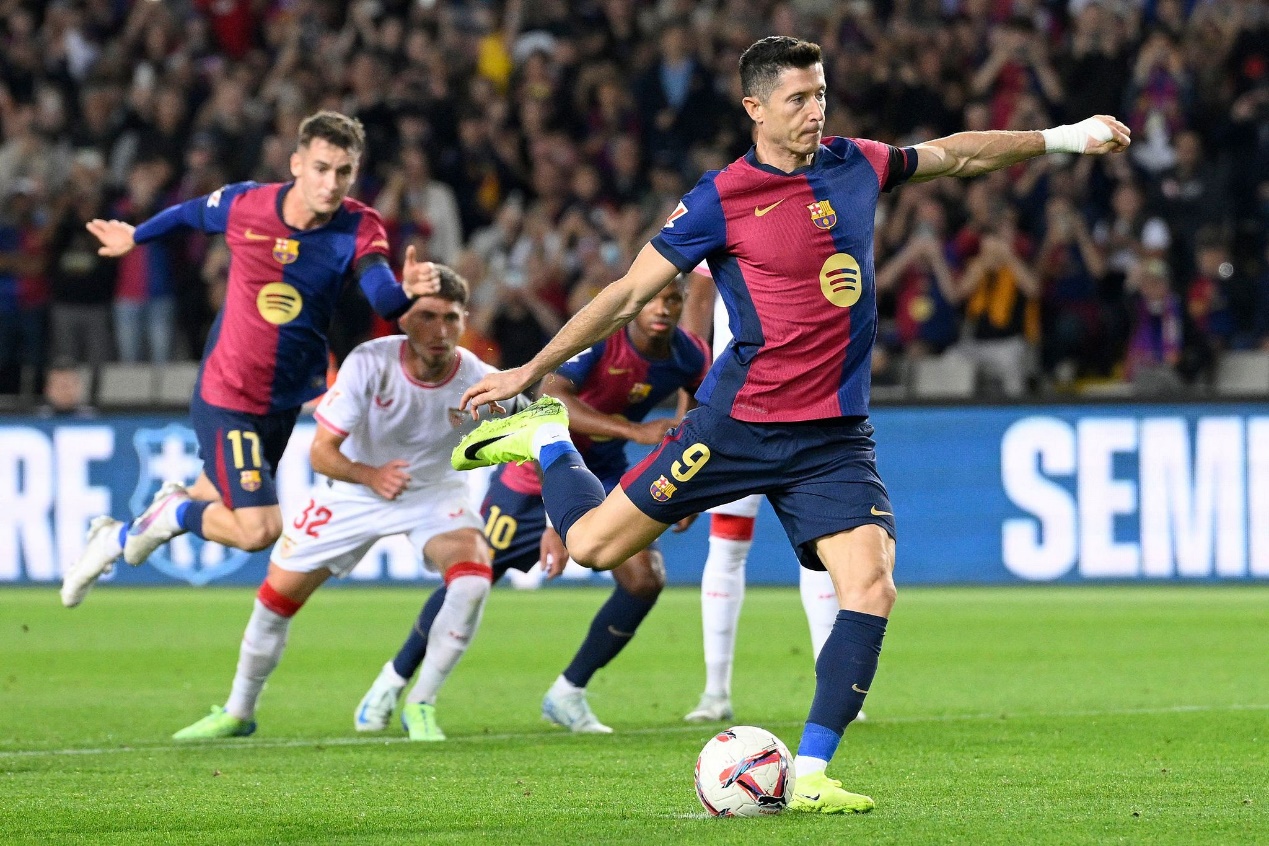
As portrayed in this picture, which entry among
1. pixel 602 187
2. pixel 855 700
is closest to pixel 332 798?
pixel 855 700

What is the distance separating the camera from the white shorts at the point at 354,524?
8.65 metres

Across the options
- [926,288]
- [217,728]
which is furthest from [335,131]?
[926,288]

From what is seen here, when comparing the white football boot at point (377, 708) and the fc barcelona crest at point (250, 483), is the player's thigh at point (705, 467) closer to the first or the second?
the white football boot at point (377, 708)

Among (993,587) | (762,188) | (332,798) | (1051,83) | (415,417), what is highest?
(1051,83)

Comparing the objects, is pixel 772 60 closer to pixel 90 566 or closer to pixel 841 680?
pixel 841 680

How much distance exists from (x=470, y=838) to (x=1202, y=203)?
13.9 meters

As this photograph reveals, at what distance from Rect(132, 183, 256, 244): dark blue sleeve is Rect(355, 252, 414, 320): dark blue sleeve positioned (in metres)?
0.88

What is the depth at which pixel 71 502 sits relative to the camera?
1664cm

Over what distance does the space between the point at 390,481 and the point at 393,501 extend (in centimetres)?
38

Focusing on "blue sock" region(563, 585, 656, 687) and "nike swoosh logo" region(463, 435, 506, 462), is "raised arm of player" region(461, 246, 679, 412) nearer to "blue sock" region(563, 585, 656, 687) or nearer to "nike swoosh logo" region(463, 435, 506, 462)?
"nike swoosh logo" region(463, 435, 506, 462)

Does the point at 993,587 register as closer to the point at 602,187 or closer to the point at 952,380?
the point at 952,380

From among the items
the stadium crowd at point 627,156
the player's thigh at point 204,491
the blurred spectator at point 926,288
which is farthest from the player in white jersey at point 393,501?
the blurred spectator at point 926,288

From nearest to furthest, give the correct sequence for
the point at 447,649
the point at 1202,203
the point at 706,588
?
the point at 447,649, the point at 706,588, the point at 1202,203

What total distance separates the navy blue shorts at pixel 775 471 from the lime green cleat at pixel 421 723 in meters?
2.50
